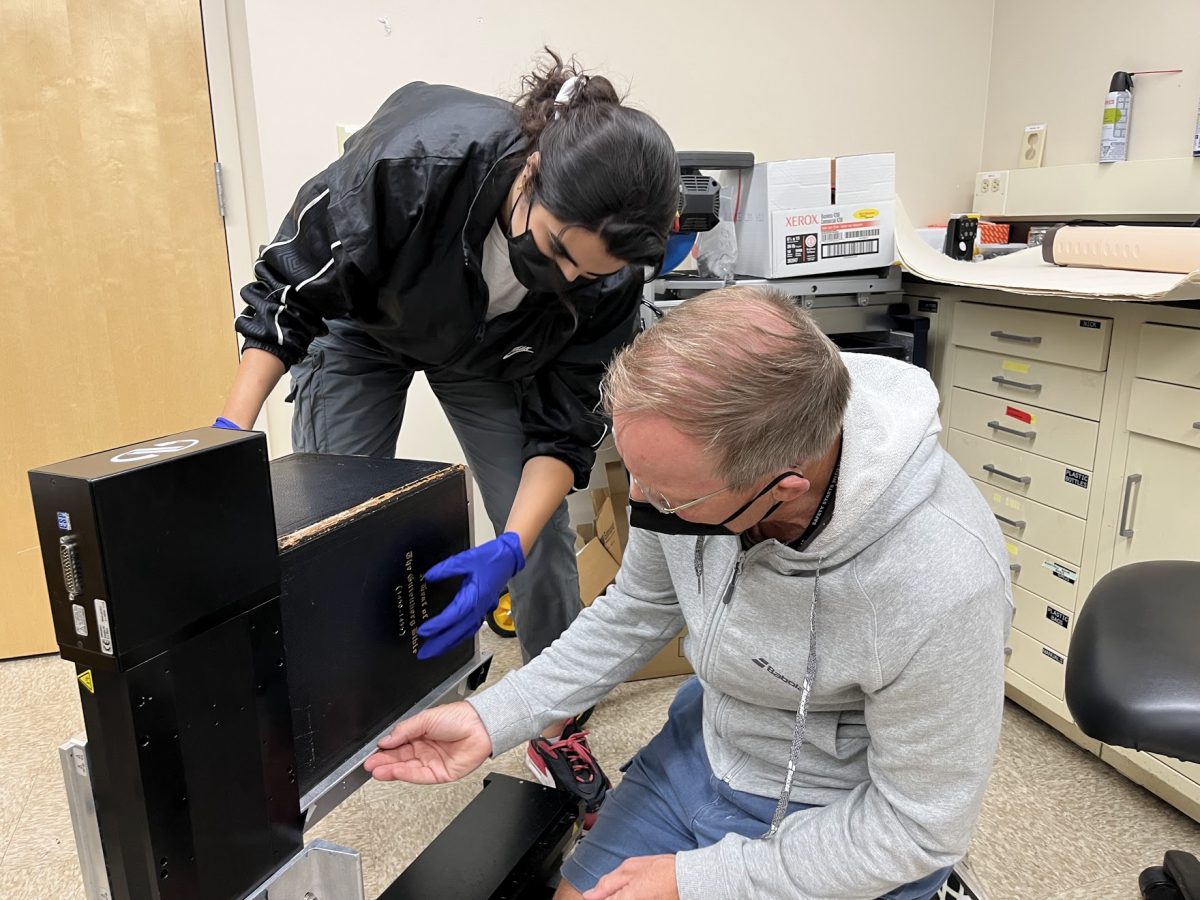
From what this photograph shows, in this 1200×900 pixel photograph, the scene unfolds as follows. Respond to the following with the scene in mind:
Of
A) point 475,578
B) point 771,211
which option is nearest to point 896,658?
point 475,578

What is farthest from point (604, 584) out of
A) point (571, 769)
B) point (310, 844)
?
point (310, 844)

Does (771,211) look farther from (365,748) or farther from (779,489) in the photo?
(365,748)

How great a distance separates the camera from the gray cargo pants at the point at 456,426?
1.45 metres

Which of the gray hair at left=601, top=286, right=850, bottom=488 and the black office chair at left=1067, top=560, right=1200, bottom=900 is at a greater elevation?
the gray hair at left=601, top=286, right=850, bottom=488

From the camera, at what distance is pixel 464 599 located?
958mm

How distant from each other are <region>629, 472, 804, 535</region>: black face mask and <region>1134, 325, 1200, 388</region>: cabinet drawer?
1.03m

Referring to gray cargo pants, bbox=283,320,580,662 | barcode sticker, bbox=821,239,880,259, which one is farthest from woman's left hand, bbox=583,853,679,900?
barcode sticker, bbox=821,239,880,259

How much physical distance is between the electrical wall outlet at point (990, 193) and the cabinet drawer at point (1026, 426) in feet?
2.74

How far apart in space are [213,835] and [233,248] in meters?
1.69

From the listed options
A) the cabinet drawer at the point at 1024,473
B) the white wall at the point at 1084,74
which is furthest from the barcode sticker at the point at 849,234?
the white wall at the point at 1084,74

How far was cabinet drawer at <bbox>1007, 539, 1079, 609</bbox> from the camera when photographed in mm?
1716

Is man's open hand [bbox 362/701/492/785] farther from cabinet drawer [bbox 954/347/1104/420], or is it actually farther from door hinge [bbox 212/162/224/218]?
door hinge [bbox 212/162/224/218]

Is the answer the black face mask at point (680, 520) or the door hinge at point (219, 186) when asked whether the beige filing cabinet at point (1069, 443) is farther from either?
the door hinge at point (219, 186)

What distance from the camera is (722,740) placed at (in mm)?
996
